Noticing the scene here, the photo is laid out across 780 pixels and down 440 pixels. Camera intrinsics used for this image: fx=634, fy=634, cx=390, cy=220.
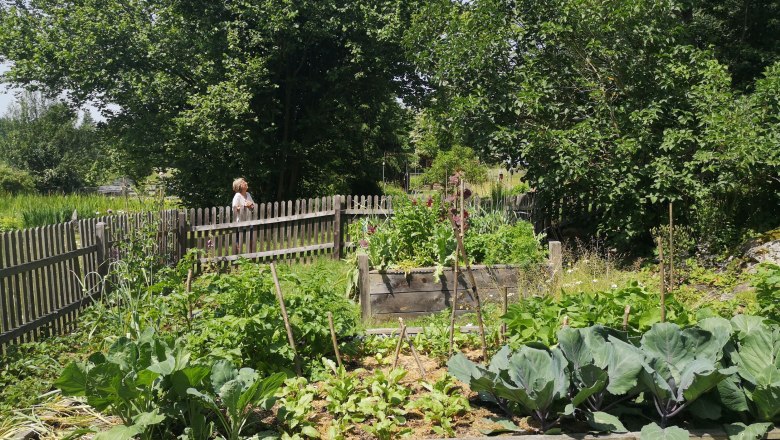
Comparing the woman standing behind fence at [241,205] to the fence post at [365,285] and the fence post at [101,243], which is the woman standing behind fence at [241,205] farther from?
the fence post at [365,285]

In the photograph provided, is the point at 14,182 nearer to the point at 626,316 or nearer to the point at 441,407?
the point at 441,407

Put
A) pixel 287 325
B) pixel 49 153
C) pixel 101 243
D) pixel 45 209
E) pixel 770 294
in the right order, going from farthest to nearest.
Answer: pixel 49 153
pixel 45 209
pixel 101 243
pixel 770 294
pixel 287 325

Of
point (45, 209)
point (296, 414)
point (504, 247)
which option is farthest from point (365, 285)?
point (45, 209)

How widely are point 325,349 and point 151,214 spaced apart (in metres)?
5.52

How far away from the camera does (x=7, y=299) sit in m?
5.89

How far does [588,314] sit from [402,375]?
1.35 meters

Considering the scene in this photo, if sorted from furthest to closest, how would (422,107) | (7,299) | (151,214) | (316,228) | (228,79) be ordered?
1. (422,107)
2. (228,79)
3. (316,228)
4. (151,214)
5. (7,299)

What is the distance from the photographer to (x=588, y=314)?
4.37 m

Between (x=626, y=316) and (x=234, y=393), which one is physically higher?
(x=626, y=316)

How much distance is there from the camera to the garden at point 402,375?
3.59 metres

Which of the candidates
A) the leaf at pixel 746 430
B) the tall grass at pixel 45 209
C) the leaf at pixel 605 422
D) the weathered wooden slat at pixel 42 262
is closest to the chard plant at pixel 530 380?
the leaf at pixel 605 422

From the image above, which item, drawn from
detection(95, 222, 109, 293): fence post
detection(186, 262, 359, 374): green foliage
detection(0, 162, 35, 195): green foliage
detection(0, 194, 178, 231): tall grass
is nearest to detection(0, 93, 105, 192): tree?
detection(0, 162, 35, 195): green foliage

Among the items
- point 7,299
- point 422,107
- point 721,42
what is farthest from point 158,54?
point 721,42

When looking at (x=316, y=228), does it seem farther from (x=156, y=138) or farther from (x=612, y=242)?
(x=156, y=138)
